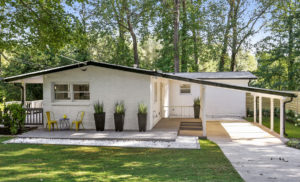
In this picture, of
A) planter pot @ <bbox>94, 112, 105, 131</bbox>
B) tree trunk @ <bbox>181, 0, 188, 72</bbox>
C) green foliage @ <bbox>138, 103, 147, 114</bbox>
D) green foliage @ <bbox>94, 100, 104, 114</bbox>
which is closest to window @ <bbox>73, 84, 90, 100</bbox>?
green foliage @ <bbox>94, 100, 104, 114</bbox>

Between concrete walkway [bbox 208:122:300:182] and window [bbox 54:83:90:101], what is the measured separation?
580 cm

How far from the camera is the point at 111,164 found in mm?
6656

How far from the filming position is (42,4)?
450 inches

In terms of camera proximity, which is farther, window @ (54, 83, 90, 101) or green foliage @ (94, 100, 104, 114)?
window @ (54, 83, 90, 101)

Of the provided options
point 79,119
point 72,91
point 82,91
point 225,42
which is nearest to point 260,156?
point 79,119

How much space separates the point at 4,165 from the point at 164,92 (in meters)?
9.86

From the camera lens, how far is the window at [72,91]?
38.0ft

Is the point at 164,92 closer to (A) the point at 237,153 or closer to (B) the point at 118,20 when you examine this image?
(A) the point at 237,153

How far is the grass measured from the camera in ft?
18.2

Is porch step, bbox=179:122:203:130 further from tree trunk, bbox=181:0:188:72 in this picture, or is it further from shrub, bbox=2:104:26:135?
tree trunk, bbox=181:0:188:72

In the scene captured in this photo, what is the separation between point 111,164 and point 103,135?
11.6 ft

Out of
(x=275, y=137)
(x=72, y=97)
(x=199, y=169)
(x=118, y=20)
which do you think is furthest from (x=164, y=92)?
(x=118, y=20)

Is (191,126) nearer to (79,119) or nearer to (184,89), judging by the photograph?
(184,89)

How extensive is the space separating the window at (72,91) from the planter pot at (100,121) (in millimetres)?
1242
